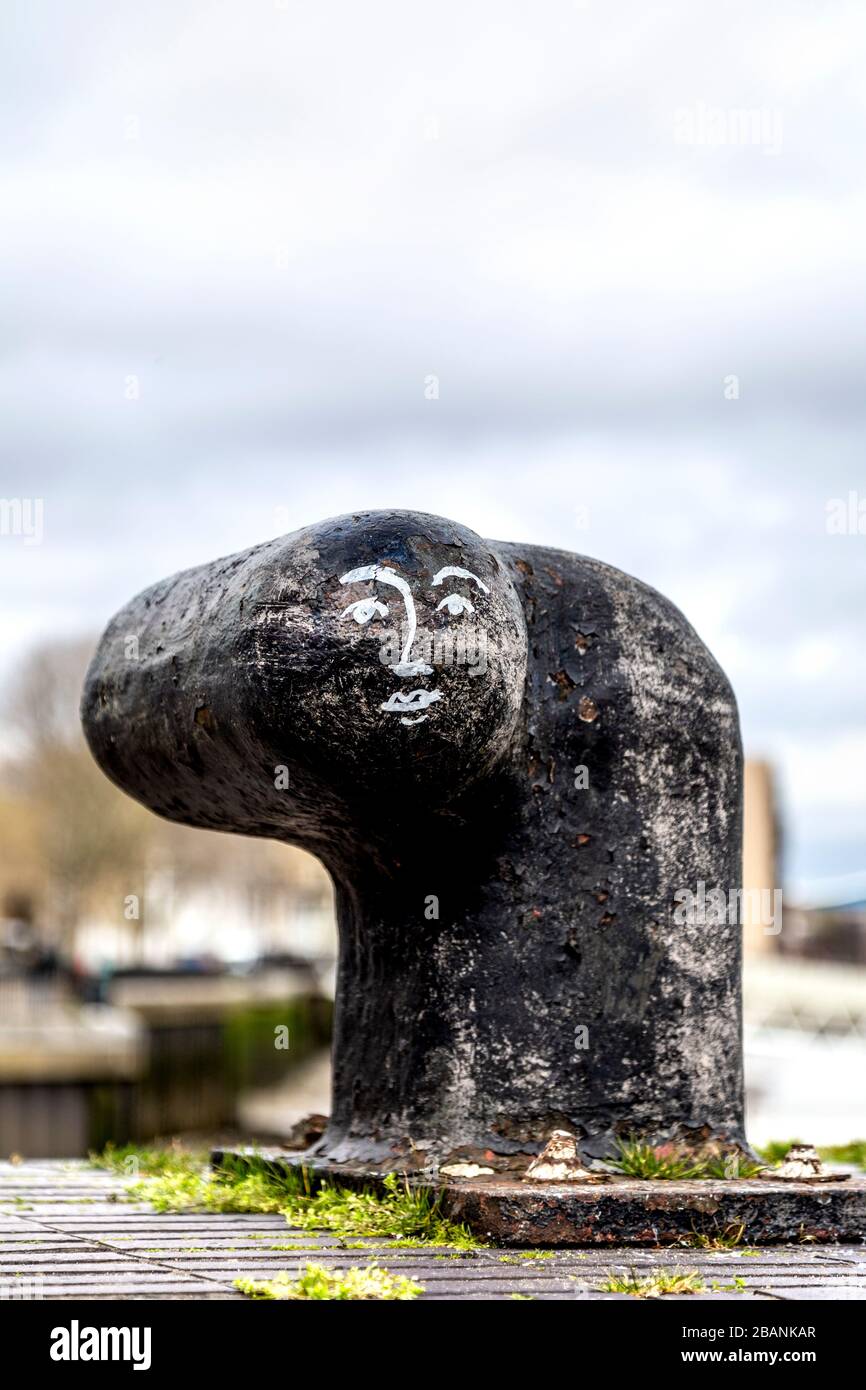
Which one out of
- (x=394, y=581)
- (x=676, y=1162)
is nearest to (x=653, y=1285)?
(x=676, y=1162)

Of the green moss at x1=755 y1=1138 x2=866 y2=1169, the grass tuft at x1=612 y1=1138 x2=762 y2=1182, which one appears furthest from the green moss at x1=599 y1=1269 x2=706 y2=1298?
the green moss at x1=755 y1=1138 x2=866 y2=1169

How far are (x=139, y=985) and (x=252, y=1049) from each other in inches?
447

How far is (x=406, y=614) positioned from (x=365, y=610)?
0.38 ft

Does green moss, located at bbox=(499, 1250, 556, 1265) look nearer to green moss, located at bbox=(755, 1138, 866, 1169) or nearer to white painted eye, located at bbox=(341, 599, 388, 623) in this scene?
white painted eye, located at bbox=(341, 599, 388, 623)

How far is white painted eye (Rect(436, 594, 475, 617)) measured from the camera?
16.8ft

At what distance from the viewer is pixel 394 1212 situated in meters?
5.31

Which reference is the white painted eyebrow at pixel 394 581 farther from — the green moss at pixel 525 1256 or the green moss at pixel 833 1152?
the green moss at pixel 833 1152

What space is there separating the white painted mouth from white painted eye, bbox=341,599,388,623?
0.23 meters

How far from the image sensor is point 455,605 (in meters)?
5.14

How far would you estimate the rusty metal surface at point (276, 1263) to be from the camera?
418 cm

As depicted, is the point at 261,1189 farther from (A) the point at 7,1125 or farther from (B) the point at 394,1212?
(A) the point at 7,1125

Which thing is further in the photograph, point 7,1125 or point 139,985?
point 139,985

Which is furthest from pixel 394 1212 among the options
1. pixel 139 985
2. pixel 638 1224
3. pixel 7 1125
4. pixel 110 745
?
pixel 139 985

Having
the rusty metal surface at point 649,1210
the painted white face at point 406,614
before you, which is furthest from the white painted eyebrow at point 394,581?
the rusty metal surface at point 649,1210
